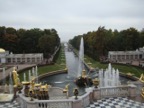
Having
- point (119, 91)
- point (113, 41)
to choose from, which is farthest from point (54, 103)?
point (113, 41)

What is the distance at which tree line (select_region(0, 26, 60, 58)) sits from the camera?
68688 mm

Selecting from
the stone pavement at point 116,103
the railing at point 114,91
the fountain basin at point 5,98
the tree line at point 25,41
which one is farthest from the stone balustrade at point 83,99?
the tree line at point 25,41

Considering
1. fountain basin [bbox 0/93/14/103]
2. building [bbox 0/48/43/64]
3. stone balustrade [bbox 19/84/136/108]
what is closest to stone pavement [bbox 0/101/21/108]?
fountain basin [bbox 0/93/14/103]

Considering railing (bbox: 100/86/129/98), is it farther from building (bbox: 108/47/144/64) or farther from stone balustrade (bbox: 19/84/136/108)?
building (bbox: 108/47/144/64)

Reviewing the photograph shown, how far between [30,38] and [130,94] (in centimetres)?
5755

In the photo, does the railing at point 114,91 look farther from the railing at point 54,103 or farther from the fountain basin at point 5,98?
the fountain basin at point 5,98

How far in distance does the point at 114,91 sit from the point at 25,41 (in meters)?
56.9

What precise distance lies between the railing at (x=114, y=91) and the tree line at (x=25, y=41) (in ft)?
168

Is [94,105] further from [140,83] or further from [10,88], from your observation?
[10,88]

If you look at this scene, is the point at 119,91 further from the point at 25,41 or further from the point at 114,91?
the point at 25,41

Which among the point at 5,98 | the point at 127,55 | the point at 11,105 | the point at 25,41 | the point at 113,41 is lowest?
the point at 11,105

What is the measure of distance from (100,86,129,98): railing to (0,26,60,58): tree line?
51.3 meters

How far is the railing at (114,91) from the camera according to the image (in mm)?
17641

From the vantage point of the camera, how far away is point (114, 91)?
17.9 m
